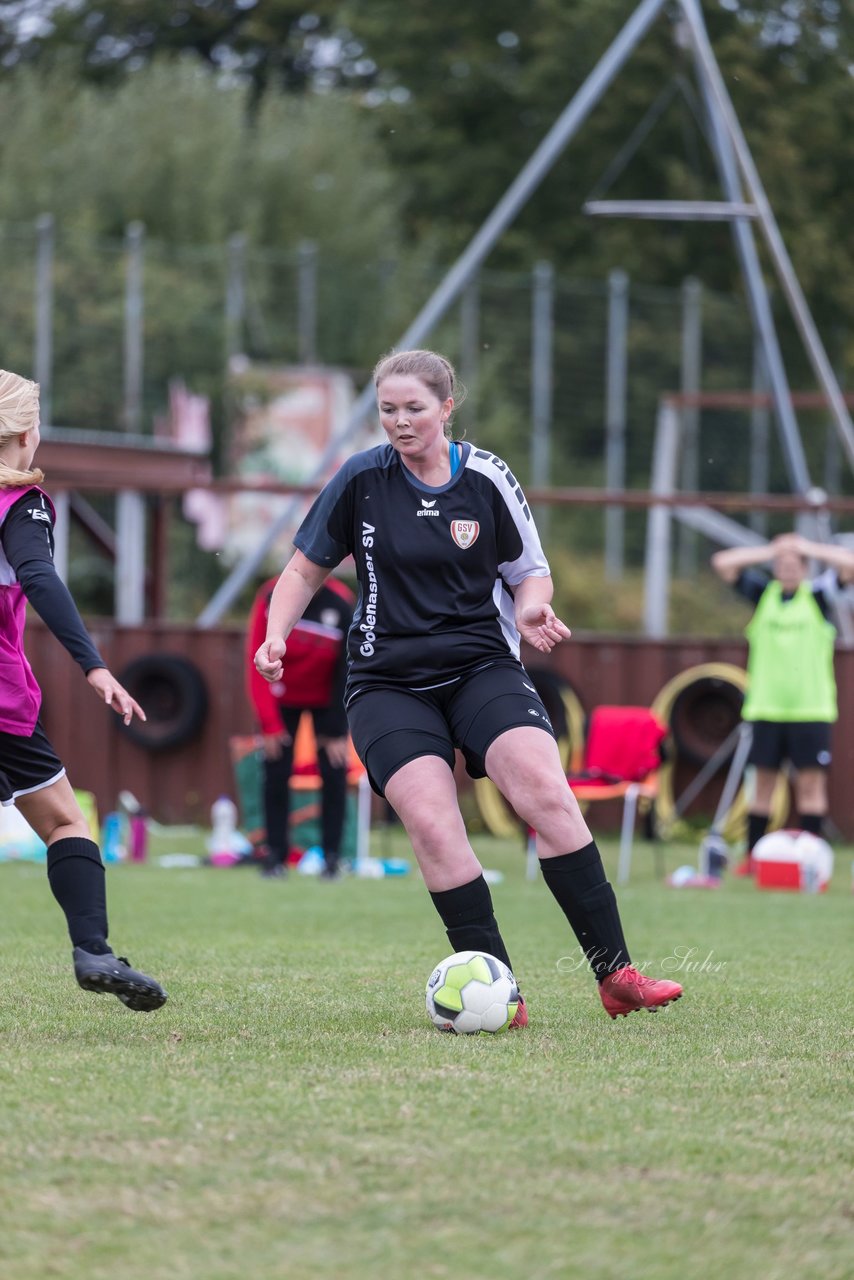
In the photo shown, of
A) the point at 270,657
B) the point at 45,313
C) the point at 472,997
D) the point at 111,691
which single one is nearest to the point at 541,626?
the point at 270,657

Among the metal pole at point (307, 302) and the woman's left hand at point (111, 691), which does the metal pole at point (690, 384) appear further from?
the woman's left hand at point (111, 691)

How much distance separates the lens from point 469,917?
5.40 meters

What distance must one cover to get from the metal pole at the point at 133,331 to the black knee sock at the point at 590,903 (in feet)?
61.0

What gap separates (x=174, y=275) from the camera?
24047 millimetres

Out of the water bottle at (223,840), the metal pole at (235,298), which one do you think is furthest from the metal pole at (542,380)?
the water bottle at (223,840)

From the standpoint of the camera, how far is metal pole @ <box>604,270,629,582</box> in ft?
87.8

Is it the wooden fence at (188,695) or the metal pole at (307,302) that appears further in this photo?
the metal pole at (307,302)

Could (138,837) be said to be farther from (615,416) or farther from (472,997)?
(615,416)

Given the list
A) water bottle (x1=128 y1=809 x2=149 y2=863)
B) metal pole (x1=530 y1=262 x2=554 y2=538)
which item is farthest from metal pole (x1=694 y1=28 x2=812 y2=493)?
metal pole (x1=530 y1=262 x2=554 y2=538)

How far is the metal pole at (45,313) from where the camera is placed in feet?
73.7

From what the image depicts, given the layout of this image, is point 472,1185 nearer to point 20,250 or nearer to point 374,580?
point 374,580

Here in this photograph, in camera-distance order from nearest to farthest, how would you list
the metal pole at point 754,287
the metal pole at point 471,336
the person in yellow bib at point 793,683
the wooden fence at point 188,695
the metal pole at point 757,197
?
the person in yellow bib at point 793,683
the wooden fence at point 188,695
the metal pole at point 757,197
the metal pole at point 754,287
the metal pole at point 471,336

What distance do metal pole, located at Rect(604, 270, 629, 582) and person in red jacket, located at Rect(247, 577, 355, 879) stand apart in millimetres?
15770

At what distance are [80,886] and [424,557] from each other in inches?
52.1
